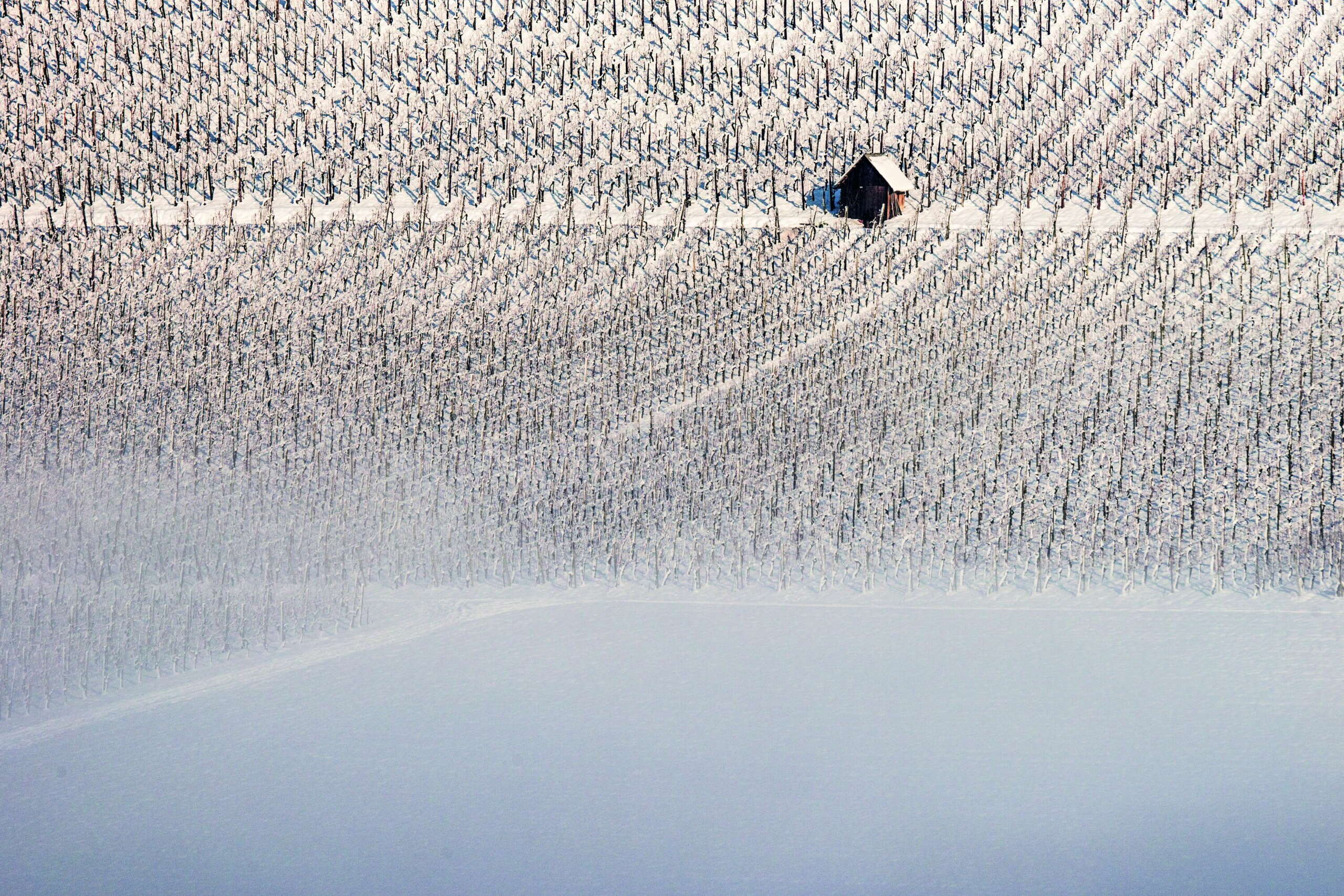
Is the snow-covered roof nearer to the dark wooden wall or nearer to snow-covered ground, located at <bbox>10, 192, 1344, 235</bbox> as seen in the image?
the dark wooden wall

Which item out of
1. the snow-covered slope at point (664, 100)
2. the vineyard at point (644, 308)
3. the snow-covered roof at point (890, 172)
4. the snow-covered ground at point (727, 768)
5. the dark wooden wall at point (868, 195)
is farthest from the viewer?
the snow-covered slope at point (664, 100)

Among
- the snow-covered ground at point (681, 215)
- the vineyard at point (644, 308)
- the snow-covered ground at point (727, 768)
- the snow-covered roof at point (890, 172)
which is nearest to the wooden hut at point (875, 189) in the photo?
the snow-covered roof at point (890, 172)

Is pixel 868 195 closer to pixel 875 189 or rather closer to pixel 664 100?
pixel 875 189

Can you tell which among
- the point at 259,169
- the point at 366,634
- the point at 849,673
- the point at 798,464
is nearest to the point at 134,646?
the point at 366,634

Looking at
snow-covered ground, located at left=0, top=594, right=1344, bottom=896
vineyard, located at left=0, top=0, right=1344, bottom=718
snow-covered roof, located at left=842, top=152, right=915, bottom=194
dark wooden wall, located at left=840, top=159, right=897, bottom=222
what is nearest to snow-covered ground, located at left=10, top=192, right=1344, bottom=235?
vineyard, located at left=0, top=0, right=1344, bottom=718

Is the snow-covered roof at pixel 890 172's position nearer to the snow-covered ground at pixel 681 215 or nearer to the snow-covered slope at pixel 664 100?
the snow-covered ground at pixel 681 215

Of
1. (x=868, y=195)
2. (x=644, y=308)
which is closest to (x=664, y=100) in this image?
(x=868, y=195)
